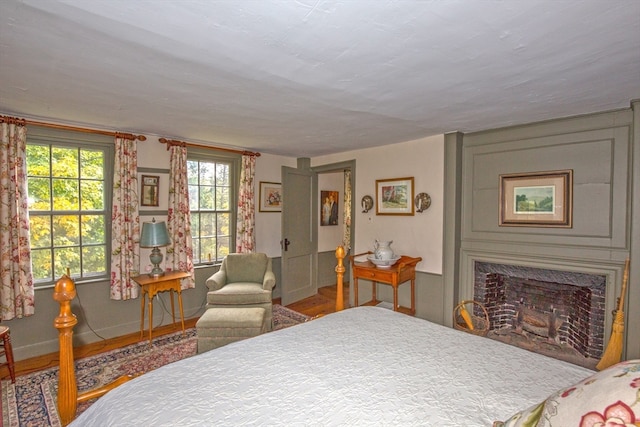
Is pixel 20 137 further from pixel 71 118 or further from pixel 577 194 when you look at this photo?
pixel 577 194

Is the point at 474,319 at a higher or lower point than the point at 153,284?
lower

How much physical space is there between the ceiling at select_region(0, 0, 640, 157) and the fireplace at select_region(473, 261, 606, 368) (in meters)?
1.59

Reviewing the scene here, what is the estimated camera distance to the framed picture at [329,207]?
229 inches

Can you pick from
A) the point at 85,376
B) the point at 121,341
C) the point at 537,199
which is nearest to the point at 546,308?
the point at 537,199

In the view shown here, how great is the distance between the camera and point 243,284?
3.82 metres

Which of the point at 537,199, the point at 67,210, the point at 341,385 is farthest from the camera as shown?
the point at 67,210

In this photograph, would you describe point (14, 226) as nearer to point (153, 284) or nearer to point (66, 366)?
point (153, 284)

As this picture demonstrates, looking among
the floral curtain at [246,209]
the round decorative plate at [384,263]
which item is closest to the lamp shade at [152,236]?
the floral curtain at [246,209]

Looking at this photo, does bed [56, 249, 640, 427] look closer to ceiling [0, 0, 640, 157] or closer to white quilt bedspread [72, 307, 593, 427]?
white quilt bedspread [72, 307, 593, 427]

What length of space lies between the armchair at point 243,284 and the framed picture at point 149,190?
1.19 metres

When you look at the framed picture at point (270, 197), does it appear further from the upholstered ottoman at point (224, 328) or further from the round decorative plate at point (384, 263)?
the upholstered ottoman at point (224, 328)

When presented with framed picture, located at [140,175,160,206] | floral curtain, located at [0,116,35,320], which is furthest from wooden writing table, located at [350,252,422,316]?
floral curtain, located at [0,116,35,320]

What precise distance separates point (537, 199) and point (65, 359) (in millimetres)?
3910

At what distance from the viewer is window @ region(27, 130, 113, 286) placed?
322 cm
